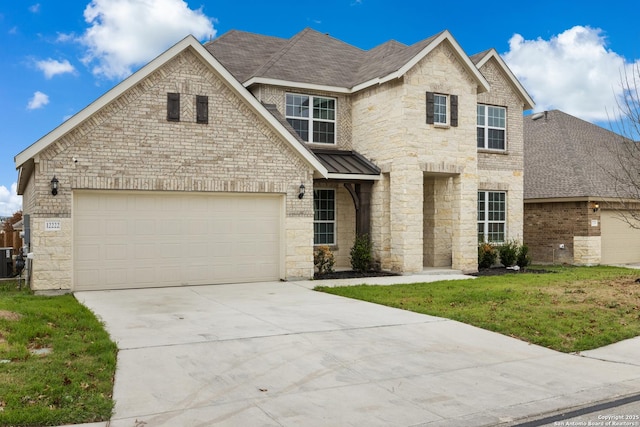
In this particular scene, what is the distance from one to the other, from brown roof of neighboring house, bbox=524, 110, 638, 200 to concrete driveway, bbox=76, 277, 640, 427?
51.3 ft

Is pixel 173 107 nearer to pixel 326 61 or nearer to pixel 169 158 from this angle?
pixel 169 158

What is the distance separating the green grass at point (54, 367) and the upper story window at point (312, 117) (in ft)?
36.1

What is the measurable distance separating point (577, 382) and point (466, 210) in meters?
12.8

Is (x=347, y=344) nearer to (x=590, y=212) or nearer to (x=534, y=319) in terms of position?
(x=534, y=319)

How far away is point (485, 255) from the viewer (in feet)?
70.2

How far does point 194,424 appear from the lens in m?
5.67

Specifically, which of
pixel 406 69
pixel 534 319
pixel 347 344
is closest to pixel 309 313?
pixel 347 344

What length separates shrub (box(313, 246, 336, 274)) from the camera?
18547 millimetres

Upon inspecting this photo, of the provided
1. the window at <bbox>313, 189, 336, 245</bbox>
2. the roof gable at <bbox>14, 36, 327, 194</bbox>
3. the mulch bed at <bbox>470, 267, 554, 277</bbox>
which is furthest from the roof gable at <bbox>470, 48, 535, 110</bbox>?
the roof gable at <bbox>14, 36, 327, 194</bbox>

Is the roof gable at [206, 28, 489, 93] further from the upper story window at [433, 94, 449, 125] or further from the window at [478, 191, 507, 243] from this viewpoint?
the window at [478, 191, 507, 243]

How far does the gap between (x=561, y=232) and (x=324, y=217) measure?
10.4 m

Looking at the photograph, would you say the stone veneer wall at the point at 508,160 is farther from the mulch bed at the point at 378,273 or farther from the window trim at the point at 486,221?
the mulch bed at the point at 378,273

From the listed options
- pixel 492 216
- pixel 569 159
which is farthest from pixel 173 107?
pixel 569 159

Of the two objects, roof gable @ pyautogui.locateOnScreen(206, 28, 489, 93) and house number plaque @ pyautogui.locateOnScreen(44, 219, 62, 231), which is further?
roof gable @ pyautogui.locateOnScreen(206, 28, 489, 93)
